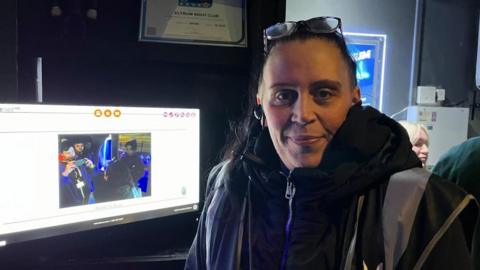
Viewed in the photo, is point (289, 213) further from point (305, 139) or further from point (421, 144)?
point (421, 144)

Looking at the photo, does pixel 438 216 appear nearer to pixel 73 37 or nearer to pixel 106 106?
pixel 106 106

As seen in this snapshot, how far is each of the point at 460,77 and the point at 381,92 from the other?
0.83 meters

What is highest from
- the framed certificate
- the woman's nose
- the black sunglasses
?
the framed certificate

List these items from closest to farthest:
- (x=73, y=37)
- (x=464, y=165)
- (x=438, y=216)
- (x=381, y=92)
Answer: (x=438, y=216) < (x=464, y=165) < (x=73, y=37) < (x=381, y=92)

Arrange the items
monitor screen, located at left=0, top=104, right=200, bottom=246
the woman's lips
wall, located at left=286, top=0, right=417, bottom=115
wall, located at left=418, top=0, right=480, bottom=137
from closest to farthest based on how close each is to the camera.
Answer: the woman's lips, monitor screen, located at left=0, top=104, right=200, bottom=246, wall, located at left=286, top=0, right=417, bottom=115, wall, located at left=418, top=0, right=480, bottom=137

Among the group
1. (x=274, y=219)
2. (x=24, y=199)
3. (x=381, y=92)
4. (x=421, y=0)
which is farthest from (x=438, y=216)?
(x=421, y=0)

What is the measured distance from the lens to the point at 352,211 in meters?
0.73

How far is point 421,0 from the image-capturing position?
3547mm

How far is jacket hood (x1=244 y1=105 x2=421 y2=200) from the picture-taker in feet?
Answer: 2.33

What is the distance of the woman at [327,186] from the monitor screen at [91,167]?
0.37 meters

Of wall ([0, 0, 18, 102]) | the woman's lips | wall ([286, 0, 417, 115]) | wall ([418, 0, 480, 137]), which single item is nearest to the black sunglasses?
the woman's lips

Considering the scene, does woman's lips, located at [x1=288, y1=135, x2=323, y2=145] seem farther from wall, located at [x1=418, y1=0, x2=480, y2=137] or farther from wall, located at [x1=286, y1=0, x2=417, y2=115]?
wall, located at [x1=418, y1=0, x2=480, y2=137]

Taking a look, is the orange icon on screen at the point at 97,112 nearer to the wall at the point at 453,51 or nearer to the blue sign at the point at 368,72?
the blue sign at the point at 368,72

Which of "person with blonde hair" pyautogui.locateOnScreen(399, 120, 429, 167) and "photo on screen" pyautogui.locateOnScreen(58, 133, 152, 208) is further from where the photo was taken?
"person with blonde hair" pyautogui.locateOnScreen(399, 120, 429, 167)
